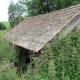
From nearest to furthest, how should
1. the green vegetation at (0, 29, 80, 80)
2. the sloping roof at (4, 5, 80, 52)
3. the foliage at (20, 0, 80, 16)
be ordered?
the green vegetation at (0, 29, 80, 80)
the sloping roof at (4, 5, 80, 52)
the foliage at (20, 0, 80, 16)

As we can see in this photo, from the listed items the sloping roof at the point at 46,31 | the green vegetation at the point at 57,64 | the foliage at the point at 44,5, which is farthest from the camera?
the foliage at the point at 44,5

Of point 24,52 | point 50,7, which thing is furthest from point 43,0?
point 24,52

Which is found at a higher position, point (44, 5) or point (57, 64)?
point (44, 5)

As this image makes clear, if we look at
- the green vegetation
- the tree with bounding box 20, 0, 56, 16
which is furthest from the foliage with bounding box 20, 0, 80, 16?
the green vegetation

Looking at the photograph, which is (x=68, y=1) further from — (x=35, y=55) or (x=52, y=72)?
(x=52, y=72)

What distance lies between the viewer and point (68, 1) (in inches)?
918

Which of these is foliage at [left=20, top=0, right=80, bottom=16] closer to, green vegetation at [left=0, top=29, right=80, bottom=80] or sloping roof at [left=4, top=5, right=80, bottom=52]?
sloping roof at [left=4, top=5, right=80, bottom=52]

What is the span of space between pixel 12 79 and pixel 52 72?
4.30ft

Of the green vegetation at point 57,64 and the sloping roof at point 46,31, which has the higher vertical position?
the sloping roof at point 46,31

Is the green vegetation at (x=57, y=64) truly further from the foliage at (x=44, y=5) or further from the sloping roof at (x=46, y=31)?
the foliage at (x=44, y=5)

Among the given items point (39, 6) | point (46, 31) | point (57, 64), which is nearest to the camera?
point (57, 64)

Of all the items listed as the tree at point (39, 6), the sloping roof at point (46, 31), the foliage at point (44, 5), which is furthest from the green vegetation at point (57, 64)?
the tree at point (39, 6)

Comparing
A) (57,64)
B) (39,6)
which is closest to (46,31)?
(57,64)

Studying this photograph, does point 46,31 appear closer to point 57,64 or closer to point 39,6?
point 57,64
